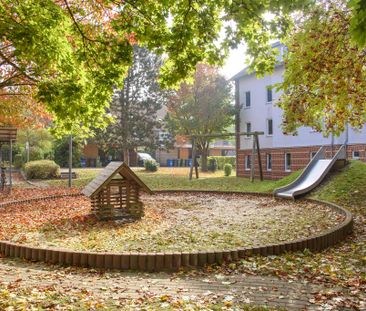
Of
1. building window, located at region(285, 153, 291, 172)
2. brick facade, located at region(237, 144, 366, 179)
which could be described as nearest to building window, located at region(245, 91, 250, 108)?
brick facade, located at region(237, 144, 366, 179)

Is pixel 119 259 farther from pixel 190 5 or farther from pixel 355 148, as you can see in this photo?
pixel 355 148

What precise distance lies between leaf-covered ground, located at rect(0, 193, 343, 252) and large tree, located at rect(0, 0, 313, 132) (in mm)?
2745

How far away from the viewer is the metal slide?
16734 millimetres

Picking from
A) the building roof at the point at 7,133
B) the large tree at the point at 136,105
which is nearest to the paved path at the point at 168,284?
the building roof at the point at 7,133

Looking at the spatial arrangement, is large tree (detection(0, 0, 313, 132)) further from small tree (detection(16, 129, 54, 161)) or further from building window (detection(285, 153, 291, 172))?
small tree (detection(16, 129, 54, 161))

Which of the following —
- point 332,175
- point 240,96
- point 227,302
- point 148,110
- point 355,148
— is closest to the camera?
point 227,302

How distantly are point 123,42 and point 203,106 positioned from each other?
95.4 feet

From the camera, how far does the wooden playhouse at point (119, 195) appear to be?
36.6 feet

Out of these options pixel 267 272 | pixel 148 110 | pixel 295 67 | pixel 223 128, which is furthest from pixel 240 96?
pixel 267 272

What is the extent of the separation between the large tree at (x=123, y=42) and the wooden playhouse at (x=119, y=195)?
2437 mm

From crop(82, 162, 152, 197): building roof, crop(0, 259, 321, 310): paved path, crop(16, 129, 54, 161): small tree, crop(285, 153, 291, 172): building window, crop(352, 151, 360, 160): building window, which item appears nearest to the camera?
crop(0, 259, 321, 310): paved path

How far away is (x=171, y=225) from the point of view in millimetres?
10695

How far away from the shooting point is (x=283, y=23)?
26.1 feet

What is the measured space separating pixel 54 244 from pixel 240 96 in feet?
90.1
